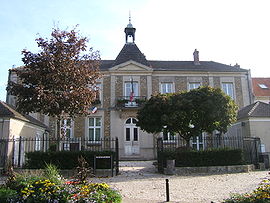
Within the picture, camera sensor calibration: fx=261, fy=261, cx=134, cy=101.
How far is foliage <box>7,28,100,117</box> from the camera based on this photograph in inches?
486

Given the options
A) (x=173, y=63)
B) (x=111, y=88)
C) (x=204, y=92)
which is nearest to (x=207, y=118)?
(x=204, y=92)

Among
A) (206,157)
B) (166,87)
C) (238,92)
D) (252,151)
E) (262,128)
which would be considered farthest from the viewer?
(238,92)

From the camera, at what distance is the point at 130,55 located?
24.1 meters

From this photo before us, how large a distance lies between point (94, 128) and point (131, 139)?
10.5ft

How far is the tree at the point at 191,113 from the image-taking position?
13.1 metres

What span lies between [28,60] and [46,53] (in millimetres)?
972

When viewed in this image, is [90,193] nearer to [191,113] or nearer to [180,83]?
[191,113]

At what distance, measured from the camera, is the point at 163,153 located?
1273 centimetres

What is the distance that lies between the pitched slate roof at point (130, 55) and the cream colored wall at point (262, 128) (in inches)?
408

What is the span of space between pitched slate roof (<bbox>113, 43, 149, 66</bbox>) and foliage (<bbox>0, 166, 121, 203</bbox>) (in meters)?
17.6

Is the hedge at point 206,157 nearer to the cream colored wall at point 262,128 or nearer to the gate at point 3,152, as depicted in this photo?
the cream colored wall at point 262,128

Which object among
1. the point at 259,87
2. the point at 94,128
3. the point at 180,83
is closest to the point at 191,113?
the point at 180,83

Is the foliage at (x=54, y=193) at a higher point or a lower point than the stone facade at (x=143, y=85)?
lower

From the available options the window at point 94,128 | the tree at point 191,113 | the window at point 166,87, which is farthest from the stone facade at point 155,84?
the tree at point 191,113
